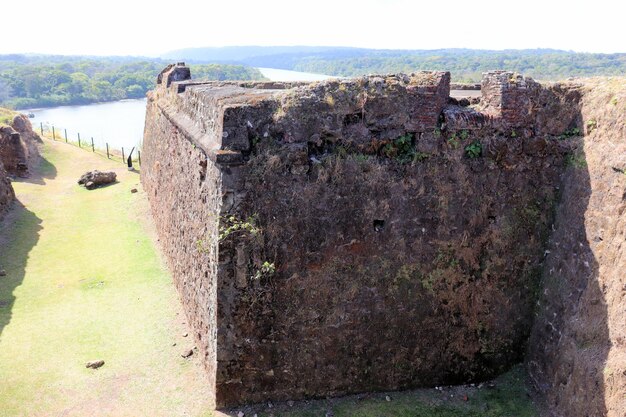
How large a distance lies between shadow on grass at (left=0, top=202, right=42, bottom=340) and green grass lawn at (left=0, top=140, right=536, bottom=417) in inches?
1.0

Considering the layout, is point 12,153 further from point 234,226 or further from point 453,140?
point 453,140

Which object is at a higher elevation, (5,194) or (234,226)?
(234,226)

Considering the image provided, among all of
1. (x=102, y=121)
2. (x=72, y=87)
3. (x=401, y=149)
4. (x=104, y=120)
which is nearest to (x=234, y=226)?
(x=401, y=149)

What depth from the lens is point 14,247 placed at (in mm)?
12492

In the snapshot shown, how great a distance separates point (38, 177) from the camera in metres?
20.0

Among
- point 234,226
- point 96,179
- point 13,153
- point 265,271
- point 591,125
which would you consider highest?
point 591,125

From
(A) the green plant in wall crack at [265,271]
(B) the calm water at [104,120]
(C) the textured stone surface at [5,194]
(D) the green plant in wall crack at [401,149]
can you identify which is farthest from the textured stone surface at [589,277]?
(B) the calm water at [104,120]

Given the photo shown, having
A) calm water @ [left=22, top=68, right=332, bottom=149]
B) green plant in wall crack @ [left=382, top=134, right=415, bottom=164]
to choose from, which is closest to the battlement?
green plant in wall crack @ [left=382, top=134, right=415, bottom=164]

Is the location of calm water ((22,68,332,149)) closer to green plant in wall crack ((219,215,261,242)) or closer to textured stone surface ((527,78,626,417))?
textured stone surface ((527,78,626,417))

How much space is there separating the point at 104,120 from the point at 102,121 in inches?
32.5

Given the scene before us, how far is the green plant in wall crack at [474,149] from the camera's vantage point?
6.73 m

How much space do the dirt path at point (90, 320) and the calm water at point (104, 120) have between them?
2321 centimetres

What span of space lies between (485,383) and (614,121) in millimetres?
3959

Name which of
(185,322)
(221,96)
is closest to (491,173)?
(221,96)
